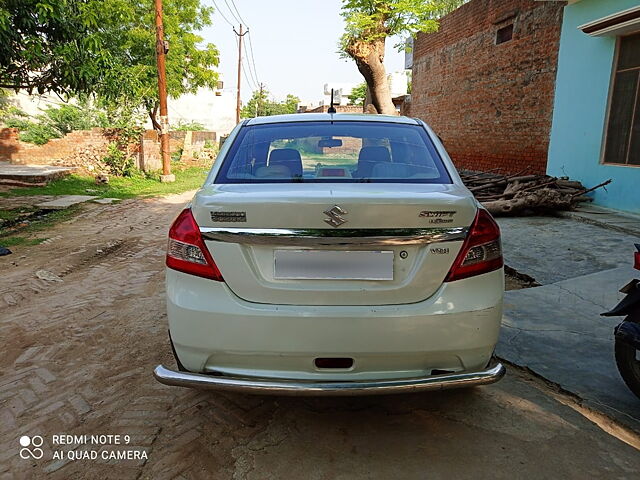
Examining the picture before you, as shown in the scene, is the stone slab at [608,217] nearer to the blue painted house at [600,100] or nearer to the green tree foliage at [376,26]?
the blue painted house at [600,100]

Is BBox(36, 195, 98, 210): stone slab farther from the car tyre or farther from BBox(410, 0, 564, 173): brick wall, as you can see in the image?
BBox(410, 0, 564, 173): brick wall

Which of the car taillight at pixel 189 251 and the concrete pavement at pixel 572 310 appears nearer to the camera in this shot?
the car taillight at pixel 189 251

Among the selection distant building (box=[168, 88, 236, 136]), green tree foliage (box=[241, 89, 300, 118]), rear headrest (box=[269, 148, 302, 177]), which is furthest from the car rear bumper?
green tree foliage (box=[241, 89, 300, 118])

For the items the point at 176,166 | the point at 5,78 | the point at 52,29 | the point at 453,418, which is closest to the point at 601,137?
the point at 453,418

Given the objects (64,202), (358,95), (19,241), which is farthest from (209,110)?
(19,241)

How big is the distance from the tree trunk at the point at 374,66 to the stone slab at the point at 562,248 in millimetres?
7479

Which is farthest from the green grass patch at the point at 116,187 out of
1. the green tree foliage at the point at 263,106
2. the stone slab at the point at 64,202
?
the green tree foliage at the point at 263,106

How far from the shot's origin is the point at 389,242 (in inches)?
80.7

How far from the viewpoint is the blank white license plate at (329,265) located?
2.06 metres

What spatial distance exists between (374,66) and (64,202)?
8.73 meters

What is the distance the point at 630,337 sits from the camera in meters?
2.57

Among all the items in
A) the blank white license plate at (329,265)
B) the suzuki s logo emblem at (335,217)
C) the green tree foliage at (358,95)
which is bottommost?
the blank white license plate at (329,265)

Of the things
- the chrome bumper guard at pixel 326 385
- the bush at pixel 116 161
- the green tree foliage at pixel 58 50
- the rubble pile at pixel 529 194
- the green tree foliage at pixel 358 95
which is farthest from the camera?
the green tree foliage at pixel 358 95

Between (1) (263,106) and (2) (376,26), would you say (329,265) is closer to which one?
(2) (376,26)
